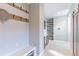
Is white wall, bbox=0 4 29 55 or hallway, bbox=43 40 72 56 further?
hallway, bbox=43 40 72 56

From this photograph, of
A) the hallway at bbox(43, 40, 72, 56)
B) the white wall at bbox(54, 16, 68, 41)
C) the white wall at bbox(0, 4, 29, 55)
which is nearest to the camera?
the white wall at bbox(0, 4, 29, 55)

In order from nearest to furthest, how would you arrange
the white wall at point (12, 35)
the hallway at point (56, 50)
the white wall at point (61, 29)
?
the white wall at point (12, 35)
the hallway at point (56, 50)
the white wall at point (61, 29)

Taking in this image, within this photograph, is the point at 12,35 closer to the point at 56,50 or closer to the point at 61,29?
the point at 56,50

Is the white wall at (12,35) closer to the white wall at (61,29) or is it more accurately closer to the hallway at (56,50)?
the hallway at (56,50)

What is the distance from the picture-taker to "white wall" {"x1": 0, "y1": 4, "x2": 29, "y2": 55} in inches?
73.3

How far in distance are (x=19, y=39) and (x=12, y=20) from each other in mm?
422

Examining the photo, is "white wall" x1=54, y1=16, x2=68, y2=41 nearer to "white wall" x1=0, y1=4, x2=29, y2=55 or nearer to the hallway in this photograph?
the hallway

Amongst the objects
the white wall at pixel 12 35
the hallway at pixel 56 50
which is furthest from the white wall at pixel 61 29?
the white wall at pixel 12 35

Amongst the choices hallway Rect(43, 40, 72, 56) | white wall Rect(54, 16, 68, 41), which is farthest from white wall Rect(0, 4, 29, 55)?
white wall Rect(54, 16, 68, 41)

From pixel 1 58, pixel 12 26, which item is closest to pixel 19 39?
pixel 12 26

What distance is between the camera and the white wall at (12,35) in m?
1.86

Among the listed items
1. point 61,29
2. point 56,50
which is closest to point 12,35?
point 56,50

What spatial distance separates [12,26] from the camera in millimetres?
2107

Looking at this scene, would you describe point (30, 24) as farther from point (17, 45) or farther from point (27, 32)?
point (17, 45)
